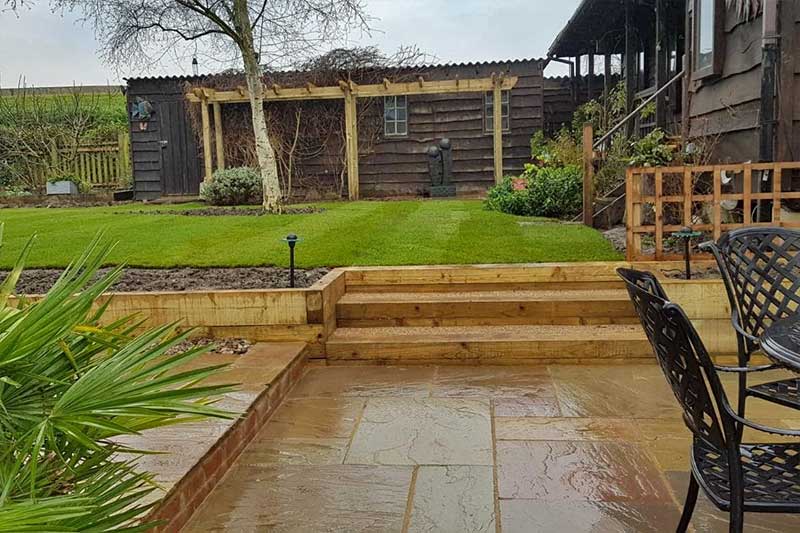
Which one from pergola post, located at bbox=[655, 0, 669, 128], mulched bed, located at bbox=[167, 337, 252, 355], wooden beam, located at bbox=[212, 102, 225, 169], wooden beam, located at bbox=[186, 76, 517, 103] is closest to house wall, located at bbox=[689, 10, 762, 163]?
pergola post, located at bbox=[655, 0, 669, 128]

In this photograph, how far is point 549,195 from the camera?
8.69m

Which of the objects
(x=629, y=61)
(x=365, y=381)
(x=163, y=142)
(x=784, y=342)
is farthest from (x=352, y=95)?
(x=784, y=342)

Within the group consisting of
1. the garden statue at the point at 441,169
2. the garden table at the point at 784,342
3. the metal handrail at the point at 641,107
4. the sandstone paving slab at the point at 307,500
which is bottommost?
the sandstone paving slab at the point at 307,500

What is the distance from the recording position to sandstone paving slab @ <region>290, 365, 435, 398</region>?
11.7 feet

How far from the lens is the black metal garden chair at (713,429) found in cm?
147

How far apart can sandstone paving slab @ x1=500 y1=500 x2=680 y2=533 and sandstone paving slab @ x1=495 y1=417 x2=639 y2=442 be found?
0.59 meters

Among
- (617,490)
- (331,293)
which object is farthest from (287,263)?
(617,490)

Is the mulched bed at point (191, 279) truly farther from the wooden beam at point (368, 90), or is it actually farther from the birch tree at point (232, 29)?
the wooden beam at point (368, 90)

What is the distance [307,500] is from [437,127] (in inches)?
468

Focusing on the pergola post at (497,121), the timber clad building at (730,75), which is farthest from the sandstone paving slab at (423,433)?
the pergola post at (497,121)

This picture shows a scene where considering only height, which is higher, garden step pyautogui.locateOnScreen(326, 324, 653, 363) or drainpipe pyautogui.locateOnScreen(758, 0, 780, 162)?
drainpipe pyautogui.locateOnScreen(758, 0, 780, 162)

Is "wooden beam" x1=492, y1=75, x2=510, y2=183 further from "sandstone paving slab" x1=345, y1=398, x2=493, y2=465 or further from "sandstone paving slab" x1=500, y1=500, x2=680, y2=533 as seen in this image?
"sandstone paving slab" x1=500, y1=500, x2=680, y2=533

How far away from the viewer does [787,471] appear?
174 cm

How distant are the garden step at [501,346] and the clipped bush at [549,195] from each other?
181 inches
